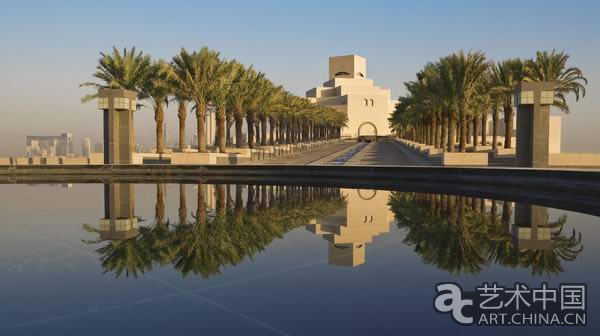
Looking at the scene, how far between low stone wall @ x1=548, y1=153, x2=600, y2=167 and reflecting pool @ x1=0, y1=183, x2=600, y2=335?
16493 millimetres

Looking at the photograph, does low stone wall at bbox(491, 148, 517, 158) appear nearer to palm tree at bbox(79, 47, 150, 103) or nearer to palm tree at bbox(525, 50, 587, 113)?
palm tree at bbox(525, 50, 587, 113)

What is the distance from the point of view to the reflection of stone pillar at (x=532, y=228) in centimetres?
758

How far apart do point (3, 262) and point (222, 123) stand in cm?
2716

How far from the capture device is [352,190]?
16.3 metres

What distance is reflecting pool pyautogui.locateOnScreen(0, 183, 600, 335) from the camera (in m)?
4.29

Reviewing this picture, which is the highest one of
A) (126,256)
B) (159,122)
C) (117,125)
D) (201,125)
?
(159,122)

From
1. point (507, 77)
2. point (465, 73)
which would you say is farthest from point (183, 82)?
point (507, 77)

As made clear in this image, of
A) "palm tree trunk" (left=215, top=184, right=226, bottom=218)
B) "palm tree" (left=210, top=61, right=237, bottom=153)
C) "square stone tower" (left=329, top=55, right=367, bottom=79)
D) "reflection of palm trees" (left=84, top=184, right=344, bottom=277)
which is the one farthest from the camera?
"square stone tower" (left=329, top=55, right=367, bottom=79)

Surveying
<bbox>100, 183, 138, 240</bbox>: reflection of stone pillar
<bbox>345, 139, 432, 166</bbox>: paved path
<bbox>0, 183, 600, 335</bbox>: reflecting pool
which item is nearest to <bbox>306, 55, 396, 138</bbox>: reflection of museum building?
<bbox>345, 139, 432, 166</bbox>: paved path

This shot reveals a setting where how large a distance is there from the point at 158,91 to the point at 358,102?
10271 centimetres

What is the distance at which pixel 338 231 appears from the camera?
8602 mm

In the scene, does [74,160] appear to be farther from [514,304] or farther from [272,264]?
[514,304]

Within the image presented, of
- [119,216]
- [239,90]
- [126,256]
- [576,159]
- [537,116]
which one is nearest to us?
[126,256]

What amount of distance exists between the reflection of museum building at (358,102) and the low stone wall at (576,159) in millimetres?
97468
